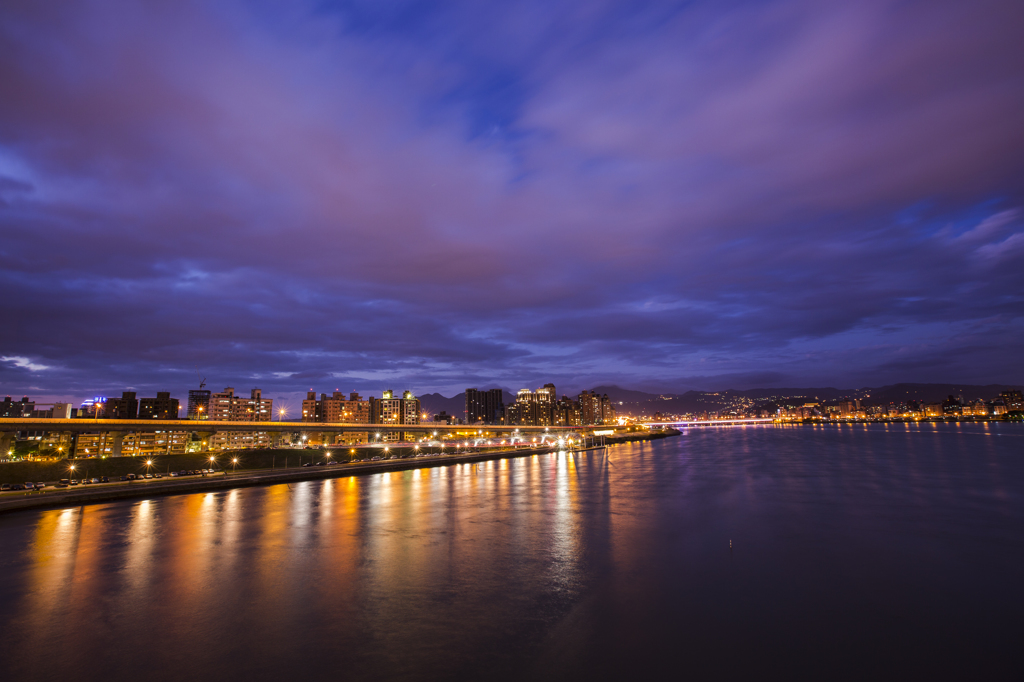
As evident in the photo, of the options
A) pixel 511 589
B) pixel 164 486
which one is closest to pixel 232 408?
pixel 164 486

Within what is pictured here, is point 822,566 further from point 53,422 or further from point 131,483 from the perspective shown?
point 53,422

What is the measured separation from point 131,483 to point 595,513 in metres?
48.4

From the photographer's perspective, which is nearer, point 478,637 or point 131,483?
point 478,637

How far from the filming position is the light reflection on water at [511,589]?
1396 centimetres

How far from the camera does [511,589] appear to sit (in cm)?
1969

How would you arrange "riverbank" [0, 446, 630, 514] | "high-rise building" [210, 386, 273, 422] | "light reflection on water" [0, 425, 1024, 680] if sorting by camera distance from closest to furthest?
"light reflection on water" [0, 425, 1024, 680] → "riverbank" [0, 446, 630, 514] → "high-rise building" [210, 386, 273, 422]

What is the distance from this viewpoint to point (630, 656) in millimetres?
14008

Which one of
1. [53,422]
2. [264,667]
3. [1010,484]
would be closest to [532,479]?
[1010,484]

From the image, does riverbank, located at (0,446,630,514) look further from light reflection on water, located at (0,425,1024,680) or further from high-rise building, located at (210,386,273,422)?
high-rise building, located at (210,386,273,422)

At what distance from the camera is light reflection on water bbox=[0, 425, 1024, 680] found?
1396 cm

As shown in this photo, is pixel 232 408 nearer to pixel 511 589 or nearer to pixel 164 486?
pixel 164 486

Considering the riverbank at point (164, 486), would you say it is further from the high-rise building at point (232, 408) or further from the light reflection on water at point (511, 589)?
the high-rise building at point (232, 408)

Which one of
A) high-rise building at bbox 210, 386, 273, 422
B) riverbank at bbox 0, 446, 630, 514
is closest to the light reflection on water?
riverbank at bbox 0, 446, 630, 514

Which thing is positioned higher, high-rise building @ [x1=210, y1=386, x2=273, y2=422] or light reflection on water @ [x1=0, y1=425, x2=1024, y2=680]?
high-rise building @ [x1=210, y1=386, x2=273, y2=422]
